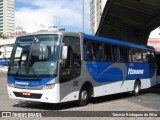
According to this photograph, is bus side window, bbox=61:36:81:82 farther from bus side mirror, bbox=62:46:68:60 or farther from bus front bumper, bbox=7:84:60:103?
bus front bumper, bbox=7:84:60:103

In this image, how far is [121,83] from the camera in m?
17.5

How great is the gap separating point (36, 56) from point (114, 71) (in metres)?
5.45

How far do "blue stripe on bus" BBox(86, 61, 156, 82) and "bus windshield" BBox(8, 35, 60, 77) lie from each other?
7.35 feet

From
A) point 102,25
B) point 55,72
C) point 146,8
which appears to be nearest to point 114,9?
point 146,8

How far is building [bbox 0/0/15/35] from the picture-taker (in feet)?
599

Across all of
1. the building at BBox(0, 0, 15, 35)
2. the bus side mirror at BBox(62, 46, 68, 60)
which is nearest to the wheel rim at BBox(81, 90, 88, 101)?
the bus side mirror at BBox(62, 46, 68, 60)

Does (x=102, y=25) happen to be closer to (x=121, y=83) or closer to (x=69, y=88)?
(x=121, y=83)

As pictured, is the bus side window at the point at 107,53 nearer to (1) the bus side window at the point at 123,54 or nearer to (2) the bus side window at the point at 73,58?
(1) the bus side window at the point at 123,54

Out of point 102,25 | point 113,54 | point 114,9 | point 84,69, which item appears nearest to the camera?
A: point 84,69

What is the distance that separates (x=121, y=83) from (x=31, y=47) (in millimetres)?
6469

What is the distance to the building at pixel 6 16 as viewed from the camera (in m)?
183

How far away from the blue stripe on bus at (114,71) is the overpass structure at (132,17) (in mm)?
6039

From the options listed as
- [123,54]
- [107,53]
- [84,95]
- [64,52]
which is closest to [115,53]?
[107,53]

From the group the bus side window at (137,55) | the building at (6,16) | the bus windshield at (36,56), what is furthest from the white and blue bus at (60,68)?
the building at (6,16)
